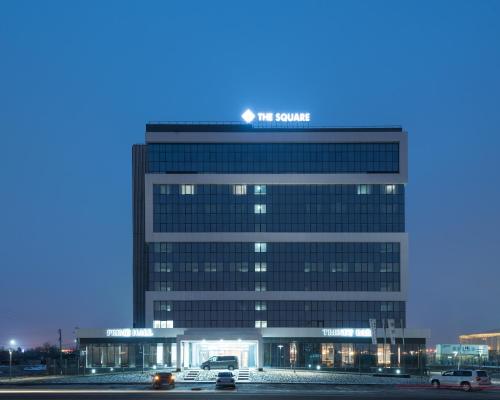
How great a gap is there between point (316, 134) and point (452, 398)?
256 feet

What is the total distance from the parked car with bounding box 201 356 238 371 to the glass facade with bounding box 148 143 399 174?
128 ft

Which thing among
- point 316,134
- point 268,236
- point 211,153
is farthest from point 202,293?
point 316,134

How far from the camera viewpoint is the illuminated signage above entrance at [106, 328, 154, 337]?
134 m

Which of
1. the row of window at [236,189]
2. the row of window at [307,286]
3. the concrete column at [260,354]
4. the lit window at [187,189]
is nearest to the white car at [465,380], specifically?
the concrete column at [260,354]

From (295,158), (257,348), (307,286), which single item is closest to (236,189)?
(295,158)

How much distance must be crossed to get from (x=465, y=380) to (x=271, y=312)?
59.4 metres

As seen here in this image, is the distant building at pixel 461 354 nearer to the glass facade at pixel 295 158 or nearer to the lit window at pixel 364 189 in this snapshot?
the lit window at pixel 364 189

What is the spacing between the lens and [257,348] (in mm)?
127375

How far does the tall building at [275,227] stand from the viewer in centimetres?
14025

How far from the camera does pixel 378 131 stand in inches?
5620

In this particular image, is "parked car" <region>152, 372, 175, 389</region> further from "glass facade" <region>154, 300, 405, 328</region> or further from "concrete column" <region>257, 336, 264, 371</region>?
"glass facade" <region>154, 300, 405, 328</region>

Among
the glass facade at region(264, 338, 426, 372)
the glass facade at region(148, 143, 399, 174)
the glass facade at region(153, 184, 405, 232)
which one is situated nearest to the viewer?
the glass facade at region(264, 338, 426, 372)

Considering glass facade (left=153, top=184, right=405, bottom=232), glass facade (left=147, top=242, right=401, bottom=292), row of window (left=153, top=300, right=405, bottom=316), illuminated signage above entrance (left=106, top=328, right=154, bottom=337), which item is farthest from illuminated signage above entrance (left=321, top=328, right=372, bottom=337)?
illuminated signage above entrance (left=106, top=328, right=154, bottom=337)

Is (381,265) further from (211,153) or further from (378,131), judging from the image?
(211,153)
